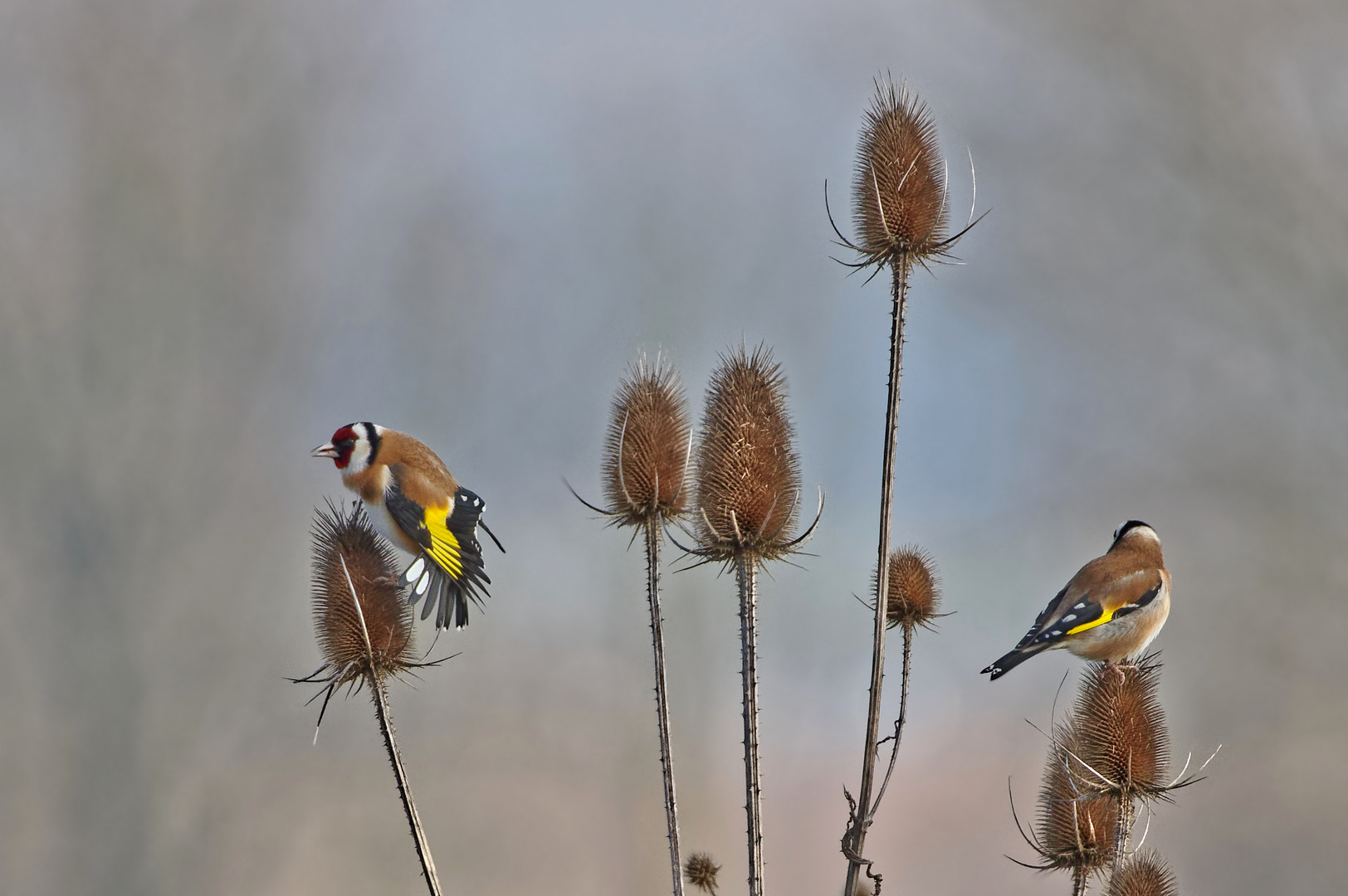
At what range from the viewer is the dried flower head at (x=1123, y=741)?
702 centimetres

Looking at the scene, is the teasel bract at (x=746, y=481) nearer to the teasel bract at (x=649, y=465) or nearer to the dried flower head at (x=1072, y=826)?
the teasel bract at (x=649, y=465)

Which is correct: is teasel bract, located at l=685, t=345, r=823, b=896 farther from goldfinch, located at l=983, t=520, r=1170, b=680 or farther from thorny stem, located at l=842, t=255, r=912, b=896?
goldfinch, located at l=983, t=520, r=1170, b=680

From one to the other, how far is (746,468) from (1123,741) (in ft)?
9.41

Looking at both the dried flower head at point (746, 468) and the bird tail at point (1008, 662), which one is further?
the bird tail at point (1008, 662)

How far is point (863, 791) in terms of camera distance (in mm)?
6457

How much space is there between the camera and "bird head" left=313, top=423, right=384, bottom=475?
817cm

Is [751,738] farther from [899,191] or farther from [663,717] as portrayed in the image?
[899,191]

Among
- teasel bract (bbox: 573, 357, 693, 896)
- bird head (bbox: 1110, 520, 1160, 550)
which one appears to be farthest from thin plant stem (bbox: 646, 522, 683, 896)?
bird head (bbox: 1110, 520, 1160, 550)

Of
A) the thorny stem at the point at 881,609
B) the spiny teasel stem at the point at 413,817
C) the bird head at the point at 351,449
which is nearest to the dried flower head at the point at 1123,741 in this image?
the thorny stem at the point at 881,609

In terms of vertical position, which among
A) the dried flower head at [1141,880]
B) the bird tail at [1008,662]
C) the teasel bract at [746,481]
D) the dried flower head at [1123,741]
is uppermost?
the teasel bract at [746,481]

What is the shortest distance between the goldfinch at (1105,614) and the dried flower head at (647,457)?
2876 mm

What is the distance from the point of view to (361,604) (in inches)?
264

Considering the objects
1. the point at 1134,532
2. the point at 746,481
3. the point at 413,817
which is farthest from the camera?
the point at 1134,532

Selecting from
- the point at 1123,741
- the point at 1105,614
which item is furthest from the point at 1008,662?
the point at 1123,741
